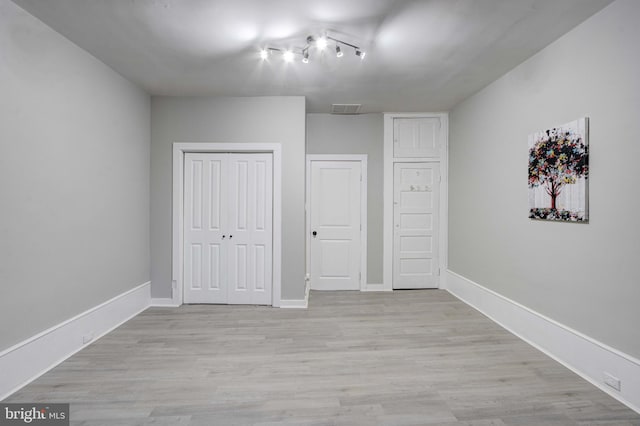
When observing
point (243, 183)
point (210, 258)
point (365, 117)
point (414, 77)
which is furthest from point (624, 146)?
point (210, 258)

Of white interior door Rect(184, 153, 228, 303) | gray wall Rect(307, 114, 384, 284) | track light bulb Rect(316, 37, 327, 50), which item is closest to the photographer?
track light bulb Rect(316, 37, 327, 50)

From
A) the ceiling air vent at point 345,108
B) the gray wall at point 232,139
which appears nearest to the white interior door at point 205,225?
the gray wall at point 232,139

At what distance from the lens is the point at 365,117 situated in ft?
15.5

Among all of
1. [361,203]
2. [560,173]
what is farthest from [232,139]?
[560,173]

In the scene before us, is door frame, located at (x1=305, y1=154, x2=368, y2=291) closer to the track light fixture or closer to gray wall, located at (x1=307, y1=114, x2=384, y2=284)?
gray wall, located at (x1=307, y1=114, x2=384, y2=284)

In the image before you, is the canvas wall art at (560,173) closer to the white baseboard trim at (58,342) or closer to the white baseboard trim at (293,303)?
the white baseboard trim at (293,303)

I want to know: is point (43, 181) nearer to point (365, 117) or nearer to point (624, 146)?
point (365, 117)

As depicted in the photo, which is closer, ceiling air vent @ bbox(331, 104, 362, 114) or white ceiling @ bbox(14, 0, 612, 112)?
white ceiling @ bbox(14, 0, 612, 112)

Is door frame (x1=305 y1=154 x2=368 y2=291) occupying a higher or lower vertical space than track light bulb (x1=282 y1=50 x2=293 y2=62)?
lower

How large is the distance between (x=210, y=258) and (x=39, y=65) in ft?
8.33

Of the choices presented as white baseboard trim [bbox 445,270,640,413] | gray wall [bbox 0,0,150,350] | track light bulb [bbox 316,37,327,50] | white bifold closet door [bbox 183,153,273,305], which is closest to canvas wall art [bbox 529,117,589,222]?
white baseboard trim [bbox 445,270,640,413]

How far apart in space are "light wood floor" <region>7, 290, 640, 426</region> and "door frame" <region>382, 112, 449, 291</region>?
4.23 feet

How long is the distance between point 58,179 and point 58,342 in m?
1.37

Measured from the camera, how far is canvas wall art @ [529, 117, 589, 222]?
233 centimetres
